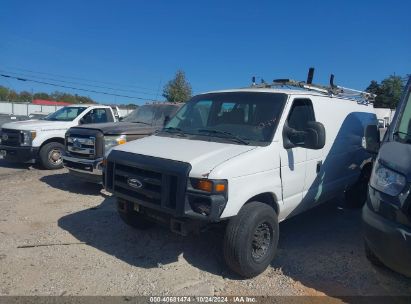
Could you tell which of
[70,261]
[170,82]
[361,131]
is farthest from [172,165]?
[170,82]

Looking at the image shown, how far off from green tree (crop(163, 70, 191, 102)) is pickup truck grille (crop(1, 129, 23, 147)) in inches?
933

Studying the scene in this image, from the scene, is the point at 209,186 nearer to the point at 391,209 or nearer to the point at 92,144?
the point at 391,209

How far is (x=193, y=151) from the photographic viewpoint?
4125 mm

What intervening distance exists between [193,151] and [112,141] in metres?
3.99

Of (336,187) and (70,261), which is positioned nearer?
(70,261)

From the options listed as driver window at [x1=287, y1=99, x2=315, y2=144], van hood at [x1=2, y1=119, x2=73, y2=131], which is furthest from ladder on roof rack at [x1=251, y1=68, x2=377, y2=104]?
van hood at [x1=2, y1=119, x2=73, y2=131]

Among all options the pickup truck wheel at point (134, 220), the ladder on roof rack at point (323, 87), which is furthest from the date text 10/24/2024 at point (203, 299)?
the ladder on roof rack at point (323, 87)

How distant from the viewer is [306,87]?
6117 mm

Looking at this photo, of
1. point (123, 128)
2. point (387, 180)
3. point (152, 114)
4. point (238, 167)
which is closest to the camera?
point (387, 180)

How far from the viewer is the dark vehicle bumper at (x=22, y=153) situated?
1005 cm

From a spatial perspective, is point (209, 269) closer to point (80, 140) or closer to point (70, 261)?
point (70, 261)

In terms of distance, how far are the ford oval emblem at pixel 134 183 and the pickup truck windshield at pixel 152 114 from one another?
481cm

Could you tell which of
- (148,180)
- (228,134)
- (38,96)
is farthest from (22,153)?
(38,96)

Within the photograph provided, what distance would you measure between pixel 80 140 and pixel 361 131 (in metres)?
5.60
